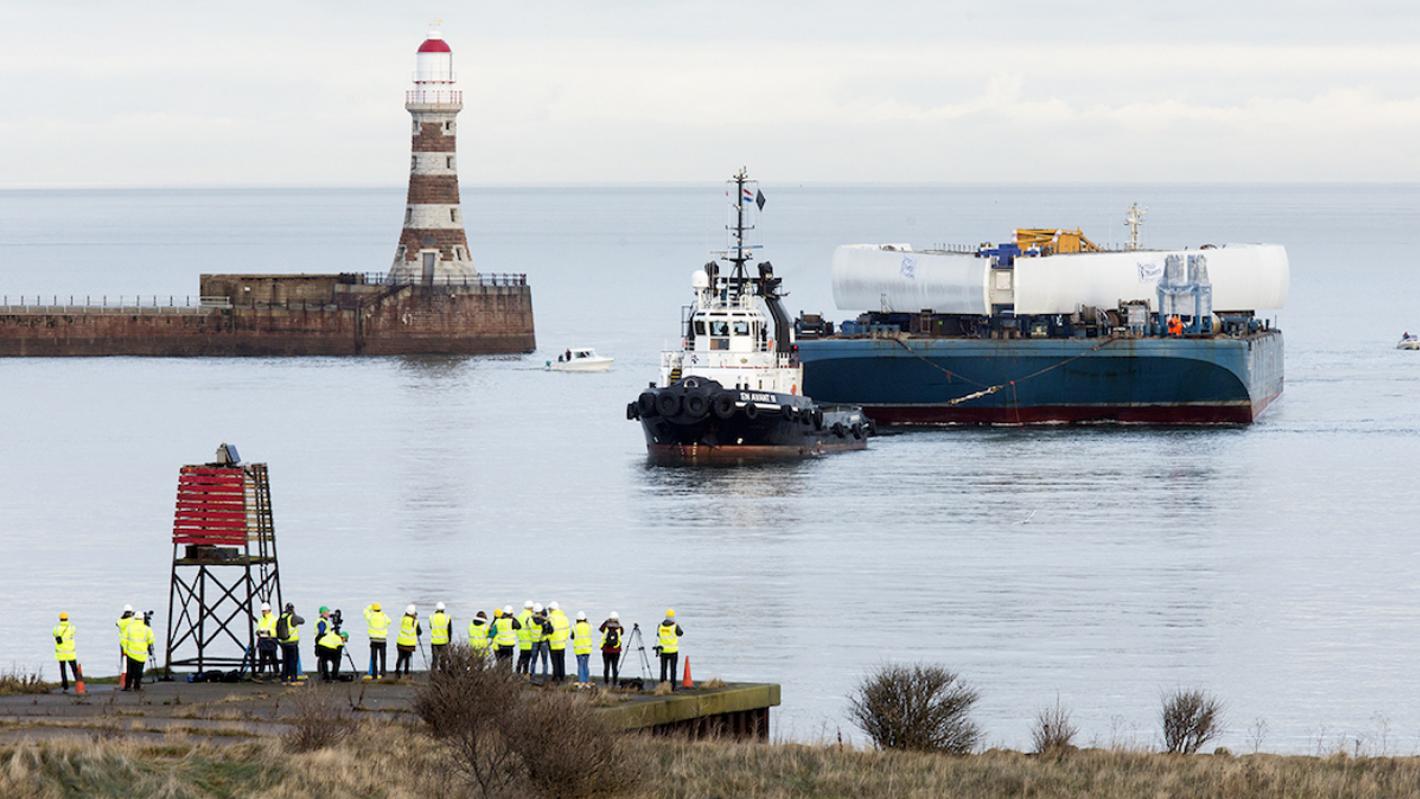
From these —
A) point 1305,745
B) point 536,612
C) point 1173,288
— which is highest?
point 1173,288

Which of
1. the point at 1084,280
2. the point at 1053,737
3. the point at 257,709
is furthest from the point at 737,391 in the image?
the point at 257,709

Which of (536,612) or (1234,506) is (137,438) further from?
(536,612)

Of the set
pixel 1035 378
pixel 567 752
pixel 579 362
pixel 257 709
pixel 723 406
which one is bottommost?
pixel 257 709

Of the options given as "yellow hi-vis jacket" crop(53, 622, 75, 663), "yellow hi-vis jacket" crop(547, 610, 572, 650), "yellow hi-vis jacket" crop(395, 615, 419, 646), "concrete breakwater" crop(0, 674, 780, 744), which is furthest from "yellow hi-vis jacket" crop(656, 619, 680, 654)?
"yellow hi-vis jacket" crop(53, 622, 75, 663)

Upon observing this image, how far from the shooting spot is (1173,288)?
81.1 meters

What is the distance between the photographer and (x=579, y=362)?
337 feet

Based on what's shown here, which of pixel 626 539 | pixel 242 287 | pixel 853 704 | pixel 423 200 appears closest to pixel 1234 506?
pixel 626 539

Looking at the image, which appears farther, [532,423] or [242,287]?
[242,287]

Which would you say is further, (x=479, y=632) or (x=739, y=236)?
(x=739, y=236)

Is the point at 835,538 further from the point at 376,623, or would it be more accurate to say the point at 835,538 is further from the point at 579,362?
the point at 579,362

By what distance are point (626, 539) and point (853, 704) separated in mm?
19424

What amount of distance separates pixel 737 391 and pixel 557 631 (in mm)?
37117

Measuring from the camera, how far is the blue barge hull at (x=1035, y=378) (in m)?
77.1

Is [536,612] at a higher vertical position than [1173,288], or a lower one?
lower
